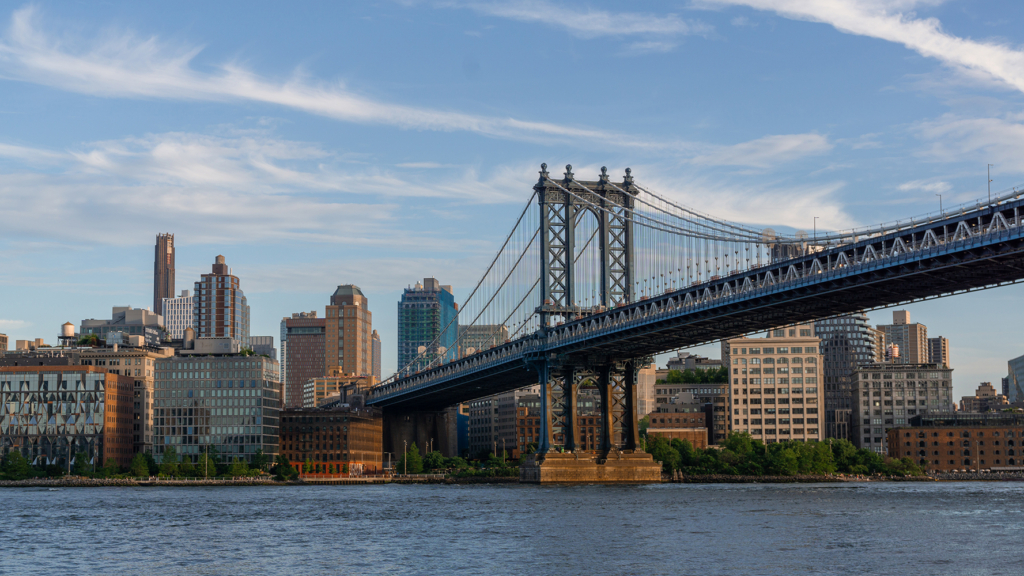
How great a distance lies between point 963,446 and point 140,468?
120m

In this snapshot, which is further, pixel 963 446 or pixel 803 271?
pixel 963 446

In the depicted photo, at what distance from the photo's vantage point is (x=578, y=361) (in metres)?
123

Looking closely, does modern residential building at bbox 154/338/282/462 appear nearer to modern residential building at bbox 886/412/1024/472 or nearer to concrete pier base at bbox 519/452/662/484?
concrete pier base at bbox 519/452/662/484

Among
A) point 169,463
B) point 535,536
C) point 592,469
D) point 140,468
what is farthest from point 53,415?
point 535,536

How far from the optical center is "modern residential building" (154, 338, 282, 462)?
562 ft

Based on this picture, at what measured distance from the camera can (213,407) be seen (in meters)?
172

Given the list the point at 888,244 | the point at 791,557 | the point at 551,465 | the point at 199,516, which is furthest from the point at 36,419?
the point at 791,557

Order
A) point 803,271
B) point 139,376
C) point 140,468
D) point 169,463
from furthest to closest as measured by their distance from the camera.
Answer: point 139,376 < point 169,463 < point 140,468 < point 803,271

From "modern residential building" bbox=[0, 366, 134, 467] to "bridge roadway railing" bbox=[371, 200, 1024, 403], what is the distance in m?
66.6

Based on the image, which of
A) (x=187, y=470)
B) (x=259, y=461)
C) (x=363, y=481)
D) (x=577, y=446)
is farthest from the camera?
(x=259, y=461)

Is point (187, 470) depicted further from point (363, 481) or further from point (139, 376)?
point (139, 376)

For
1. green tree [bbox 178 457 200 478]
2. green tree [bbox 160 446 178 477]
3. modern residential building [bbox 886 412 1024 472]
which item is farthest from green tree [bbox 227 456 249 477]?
modern residential building [bbox 886 412 1024 472]

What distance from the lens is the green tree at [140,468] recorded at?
519 feet

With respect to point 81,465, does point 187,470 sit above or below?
below
